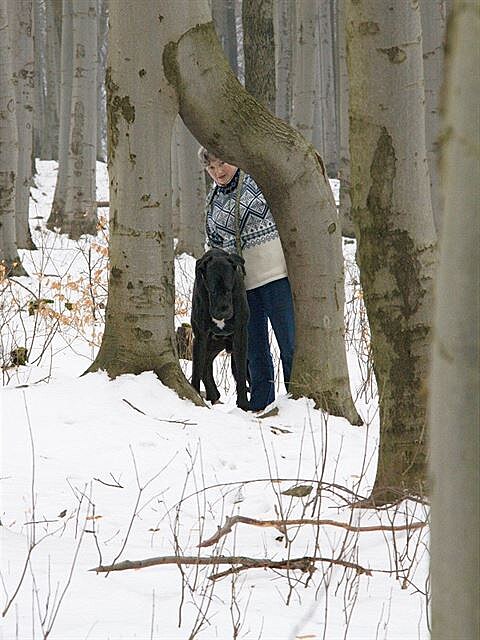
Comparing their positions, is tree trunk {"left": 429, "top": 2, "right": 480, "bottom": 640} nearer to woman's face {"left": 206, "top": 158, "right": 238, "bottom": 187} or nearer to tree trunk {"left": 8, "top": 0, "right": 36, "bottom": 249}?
woman's face {"left": 206, "top": 158, "right": 238, "bottom": 187}

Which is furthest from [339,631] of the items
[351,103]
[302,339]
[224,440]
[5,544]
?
[302,339]

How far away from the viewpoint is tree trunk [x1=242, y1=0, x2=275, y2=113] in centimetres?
1182

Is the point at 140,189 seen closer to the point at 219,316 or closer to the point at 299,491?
the point at 219,316

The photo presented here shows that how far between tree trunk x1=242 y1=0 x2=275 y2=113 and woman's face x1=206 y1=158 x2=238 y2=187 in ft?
19.6

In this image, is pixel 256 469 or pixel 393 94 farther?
pixel 256 469

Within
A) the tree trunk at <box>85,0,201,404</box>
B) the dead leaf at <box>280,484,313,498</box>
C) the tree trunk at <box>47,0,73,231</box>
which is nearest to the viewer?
the dead leaf at <box>280,484,313,498</box>

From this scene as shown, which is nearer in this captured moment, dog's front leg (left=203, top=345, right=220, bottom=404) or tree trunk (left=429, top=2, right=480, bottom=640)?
tree trunk (left=429, top=2, right=480, bottom=640)

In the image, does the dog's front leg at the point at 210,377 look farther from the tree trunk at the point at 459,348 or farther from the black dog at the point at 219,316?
the tree trunk at the point at 459,348

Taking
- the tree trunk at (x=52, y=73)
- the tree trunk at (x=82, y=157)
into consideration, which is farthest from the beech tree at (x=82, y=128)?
the tree trunk at (x=52, y=73)

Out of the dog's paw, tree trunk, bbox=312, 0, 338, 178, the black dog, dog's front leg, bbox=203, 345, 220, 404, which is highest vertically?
tree trunk, bbox=312, 0, 338, 178

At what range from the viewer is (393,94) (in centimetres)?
339

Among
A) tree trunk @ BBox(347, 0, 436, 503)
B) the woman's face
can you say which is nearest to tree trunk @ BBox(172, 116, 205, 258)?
the woman's face

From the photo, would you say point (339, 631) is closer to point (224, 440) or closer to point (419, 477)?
point (419, 477)

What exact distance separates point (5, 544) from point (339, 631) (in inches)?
46.8
